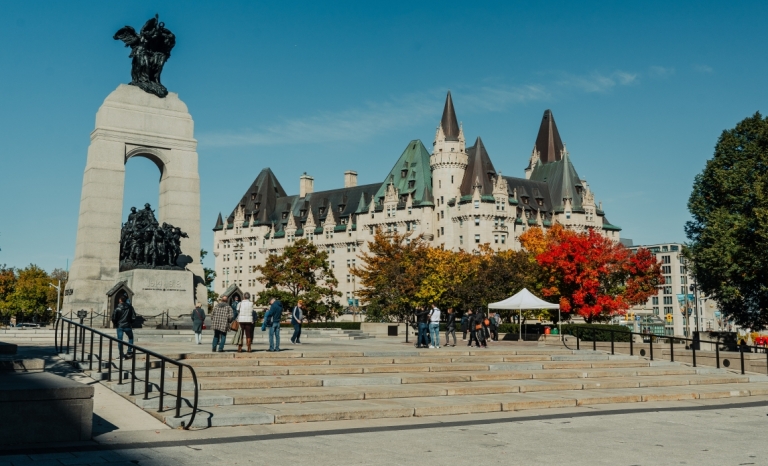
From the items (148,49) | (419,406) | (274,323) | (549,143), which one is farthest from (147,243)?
(549,143)

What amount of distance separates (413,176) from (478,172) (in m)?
12.6

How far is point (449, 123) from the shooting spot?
387 feet

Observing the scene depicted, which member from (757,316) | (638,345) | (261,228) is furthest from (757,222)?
(261,228)

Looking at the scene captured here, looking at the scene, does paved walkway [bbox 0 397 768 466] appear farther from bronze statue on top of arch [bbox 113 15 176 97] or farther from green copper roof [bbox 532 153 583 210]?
green copper roof [bbox 532 153 583 210]

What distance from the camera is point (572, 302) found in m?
62.5

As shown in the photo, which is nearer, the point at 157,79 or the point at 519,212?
the point at 157,79

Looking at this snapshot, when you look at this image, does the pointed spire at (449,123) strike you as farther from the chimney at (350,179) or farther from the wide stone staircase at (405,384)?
the wide stone staircase at (405,384)

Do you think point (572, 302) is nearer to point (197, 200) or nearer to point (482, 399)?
point (197, 200)

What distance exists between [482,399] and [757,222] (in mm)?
32024

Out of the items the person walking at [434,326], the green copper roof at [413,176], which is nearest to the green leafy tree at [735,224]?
the person walking at [434,326]

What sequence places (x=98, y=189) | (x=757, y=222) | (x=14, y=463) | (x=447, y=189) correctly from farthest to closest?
(x=447, y=189) < (x=757, y=222) < (x=98, y=189) < (x=14, y=463)

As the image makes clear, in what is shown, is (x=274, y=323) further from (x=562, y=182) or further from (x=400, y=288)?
(x=562, y=182)

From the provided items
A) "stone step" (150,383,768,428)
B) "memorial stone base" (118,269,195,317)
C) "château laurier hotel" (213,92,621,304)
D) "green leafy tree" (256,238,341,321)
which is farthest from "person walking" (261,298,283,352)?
"château laurier hotel" (213,92,621,304)

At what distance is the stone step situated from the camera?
1241 cm
